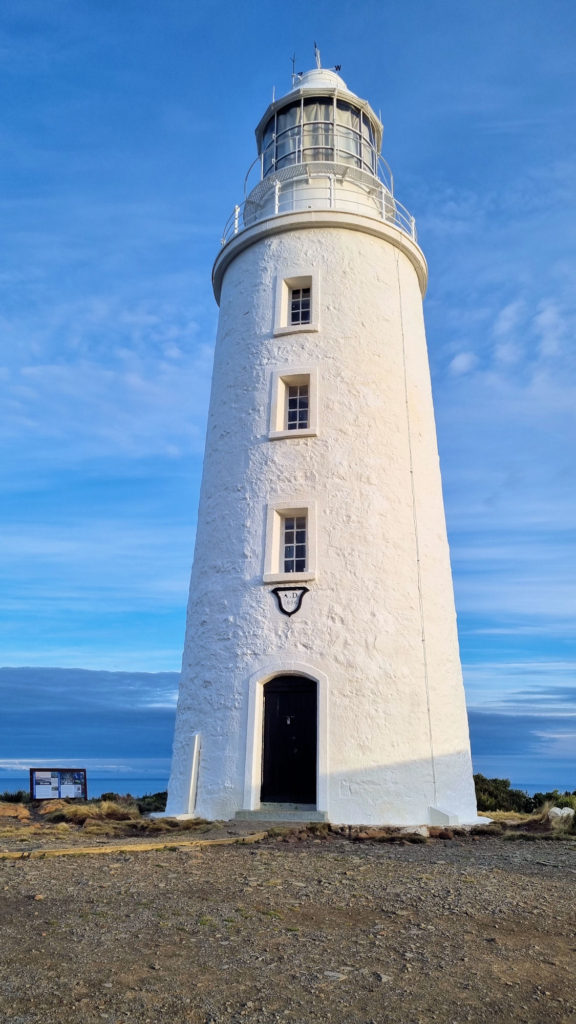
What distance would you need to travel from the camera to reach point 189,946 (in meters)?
5.14

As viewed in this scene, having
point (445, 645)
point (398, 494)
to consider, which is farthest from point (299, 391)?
point (445, 645)

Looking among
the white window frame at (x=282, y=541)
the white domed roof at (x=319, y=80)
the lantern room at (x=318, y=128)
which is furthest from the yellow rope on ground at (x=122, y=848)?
the white domed roof at (x=319, y=80)

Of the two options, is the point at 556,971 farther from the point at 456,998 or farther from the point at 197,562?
the point at 197,562

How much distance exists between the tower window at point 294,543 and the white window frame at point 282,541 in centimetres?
9

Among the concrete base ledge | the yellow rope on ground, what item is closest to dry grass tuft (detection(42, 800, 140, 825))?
the concrete base ledge

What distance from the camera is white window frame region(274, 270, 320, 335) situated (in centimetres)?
1577

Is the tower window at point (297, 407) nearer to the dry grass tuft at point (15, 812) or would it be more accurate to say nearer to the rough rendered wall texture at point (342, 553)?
the rough rendered wall texture at point (342, 553)

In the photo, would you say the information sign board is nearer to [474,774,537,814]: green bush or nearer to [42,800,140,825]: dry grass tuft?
[42,800,140,825]: dry grass tuft

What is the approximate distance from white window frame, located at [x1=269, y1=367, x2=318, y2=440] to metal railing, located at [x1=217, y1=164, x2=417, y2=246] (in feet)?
13.1

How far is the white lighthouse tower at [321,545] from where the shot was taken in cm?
1296

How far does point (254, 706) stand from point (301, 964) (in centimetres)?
842

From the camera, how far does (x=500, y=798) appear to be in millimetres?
18688

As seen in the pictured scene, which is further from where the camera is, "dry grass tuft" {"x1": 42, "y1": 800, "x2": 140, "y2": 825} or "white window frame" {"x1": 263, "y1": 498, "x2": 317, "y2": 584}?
"white window frame" {"x1": 263, "y1": 498, "x2": 317, "y2": 584}

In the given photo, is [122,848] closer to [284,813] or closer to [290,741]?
[284,813]
